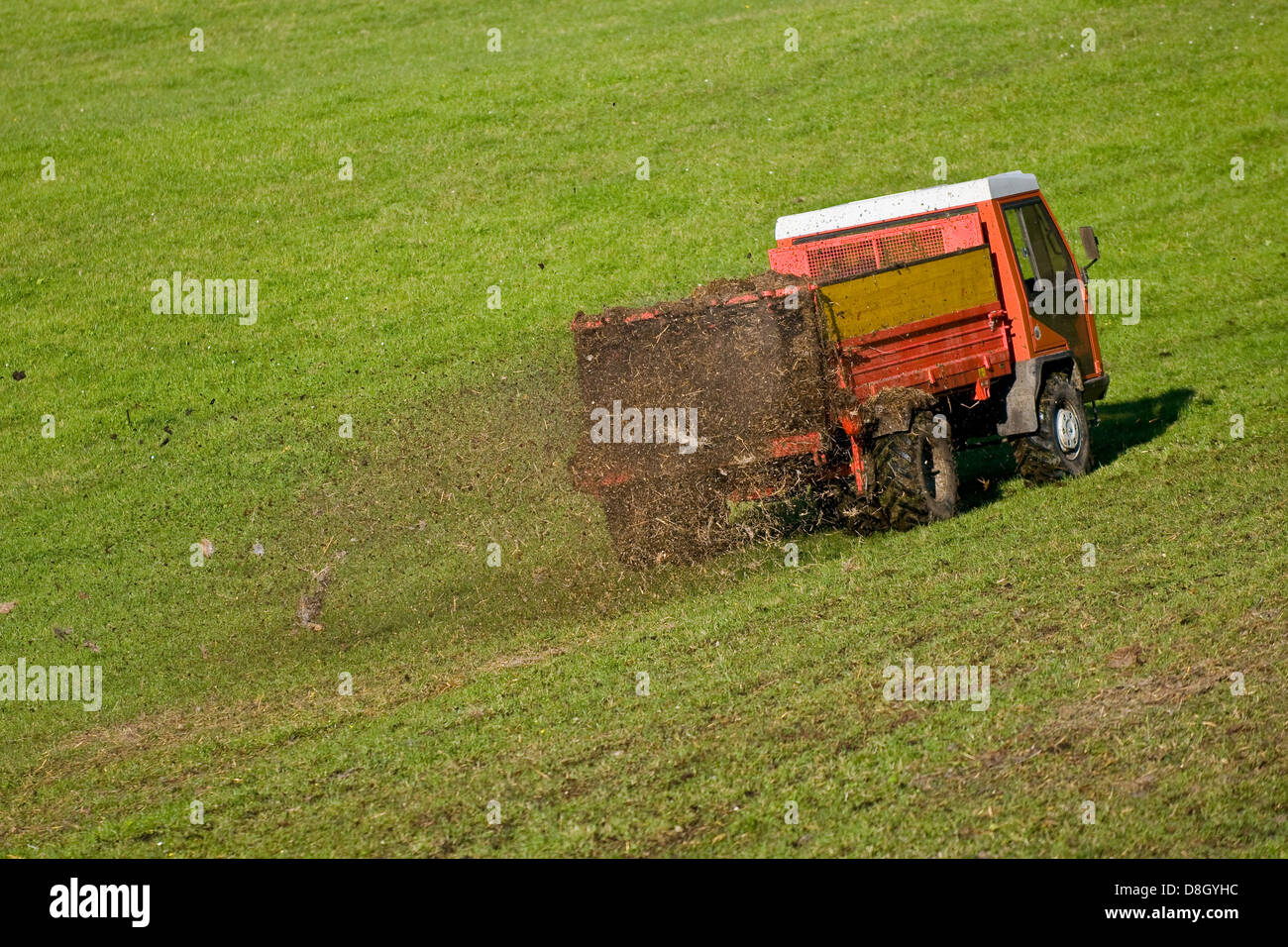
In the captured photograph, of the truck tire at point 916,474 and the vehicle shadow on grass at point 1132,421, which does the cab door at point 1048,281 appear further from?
the truck tire at point 916,474

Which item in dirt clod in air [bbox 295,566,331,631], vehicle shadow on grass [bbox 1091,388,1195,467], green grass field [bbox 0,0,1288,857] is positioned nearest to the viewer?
green grass field [bbox 0,0,1288,857]

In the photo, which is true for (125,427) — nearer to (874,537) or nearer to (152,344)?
(152,344)

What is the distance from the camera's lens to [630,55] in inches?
1090

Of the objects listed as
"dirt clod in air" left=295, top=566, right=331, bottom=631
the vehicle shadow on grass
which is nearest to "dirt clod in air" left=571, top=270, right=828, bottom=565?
"dirt clod in air" left=295, top=566, right=331, bottom=631

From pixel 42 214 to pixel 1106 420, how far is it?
18.3 meters

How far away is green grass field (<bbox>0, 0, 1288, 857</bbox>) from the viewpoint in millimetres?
7480

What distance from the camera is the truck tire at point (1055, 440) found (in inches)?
514

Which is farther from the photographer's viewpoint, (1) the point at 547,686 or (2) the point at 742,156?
(2) the point at 742,156

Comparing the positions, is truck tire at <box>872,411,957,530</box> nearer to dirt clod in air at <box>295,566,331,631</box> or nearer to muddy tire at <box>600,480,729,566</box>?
muddy tire at <box>600,480,729,566</box>

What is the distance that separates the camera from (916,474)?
11648 mm

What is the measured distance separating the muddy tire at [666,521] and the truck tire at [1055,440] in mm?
3632

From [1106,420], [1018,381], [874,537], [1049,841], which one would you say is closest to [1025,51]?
[1106,420]

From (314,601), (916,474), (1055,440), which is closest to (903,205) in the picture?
(1055,440)

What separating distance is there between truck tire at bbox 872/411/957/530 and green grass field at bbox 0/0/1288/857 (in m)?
0.35
